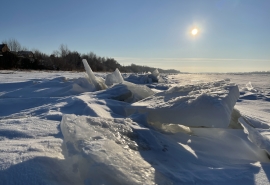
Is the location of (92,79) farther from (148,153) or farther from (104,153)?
(104,153)

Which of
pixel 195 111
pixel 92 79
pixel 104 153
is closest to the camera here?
pixel 104 153

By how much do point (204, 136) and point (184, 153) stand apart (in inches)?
14.4

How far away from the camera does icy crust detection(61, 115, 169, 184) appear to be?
0.90 metres

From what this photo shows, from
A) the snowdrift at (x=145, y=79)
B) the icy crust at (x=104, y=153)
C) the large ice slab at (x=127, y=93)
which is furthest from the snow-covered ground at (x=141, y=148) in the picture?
the snowdrift at (x=145, y=79)

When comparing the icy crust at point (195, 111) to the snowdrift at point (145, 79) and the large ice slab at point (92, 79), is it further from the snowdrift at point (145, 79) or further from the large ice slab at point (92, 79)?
the snowdrift at point (145, 79)

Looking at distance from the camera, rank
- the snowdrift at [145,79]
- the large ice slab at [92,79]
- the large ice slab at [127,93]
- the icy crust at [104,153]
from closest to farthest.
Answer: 1. the icy crust at [104,153]
2. the large ice slab at [127,93]
3. the large ice slab at [92,79]
4. the snowdrift at [145,79]

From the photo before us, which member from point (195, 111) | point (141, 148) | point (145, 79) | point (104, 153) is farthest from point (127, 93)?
point (145, 79)

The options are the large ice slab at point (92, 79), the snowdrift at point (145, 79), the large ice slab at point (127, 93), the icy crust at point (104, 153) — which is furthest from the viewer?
the snowdrift at point (145, 79)

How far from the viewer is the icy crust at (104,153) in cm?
90

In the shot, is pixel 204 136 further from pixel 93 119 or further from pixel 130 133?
pixel 93 119

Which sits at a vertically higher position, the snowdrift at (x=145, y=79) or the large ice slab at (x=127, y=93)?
the large ice slab at (x=127, y=93)

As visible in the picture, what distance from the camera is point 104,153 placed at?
1.00 m

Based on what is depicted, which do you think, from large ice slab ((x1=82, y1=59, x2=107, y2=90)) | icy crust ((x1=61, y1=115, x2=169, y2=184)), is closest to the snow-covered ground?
icy crust ((x1=61, y1=115, x2=169, y2=184))

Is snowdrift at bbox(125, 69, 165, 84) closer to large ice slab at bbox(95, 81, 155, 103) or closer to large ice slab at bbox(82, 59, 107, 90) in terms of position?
Result: large ice slab at bbox(82, 59, 107, 90)
